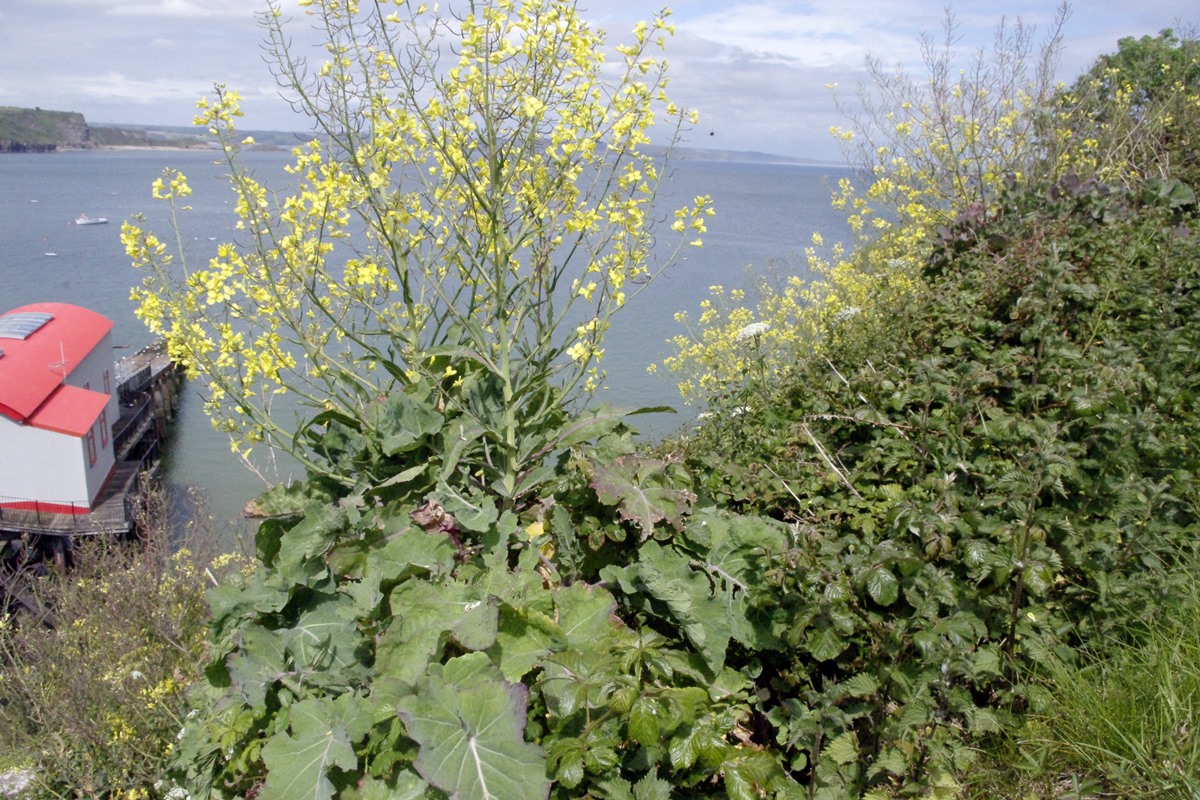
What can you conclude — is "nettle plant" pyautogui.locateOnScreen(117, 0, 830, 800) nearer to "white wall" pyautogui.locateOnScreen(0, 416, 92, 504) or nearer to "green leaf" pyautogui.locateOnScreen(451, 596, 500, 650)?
"green leaf" pyautogui.locateOnScreen(451, 596, 500, 650)

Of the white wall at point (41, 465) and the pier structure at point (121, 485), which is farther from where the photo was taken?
the white wall at point (41, 465)

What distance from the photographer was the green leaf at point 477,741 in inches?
72.1

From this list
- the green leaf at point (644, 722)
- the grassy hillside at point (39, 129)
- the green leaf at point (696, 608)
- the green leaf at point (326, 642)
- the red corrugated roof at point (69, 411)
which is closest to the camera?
the green leaf at point (644, 722)

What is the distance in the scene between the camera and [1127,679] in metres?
2.08

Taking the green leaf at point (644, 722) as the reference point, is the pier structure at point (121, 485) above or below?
below

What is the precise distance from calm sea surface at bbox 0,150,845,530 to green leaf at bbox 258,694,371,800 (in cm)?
254

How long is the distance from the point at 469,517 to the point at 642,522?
53 centimetres

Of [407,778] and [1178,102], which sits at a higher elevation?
[1178,102]

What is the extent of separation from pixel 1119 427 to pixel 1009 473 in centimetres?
36

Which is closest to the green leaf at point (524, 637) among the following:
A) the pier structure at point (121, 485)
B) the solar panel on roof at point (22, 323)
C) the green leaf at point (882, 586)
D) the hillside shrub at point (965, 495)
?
the hillside shrub at point (965, 495)

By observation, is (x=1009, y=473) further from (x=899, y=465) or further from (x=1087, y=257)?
(x=1087, y=257)

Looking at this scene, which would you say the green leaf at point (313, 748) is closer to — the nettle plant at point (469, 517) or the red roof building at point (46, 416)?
the nettle plant at point (469, 517)

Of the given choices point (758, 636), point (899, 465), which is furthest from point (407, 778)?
point (899, 465)

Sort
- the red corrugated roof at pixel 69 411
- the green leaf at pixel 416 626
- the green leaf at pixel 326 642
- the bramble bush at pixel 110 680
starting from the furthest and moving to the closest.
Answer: the red corrugated roof at pixel 69 411, the bramble bush at pixel 110 680, the green leaf at pixel 326 642, the green leaf at pixel 416 626
